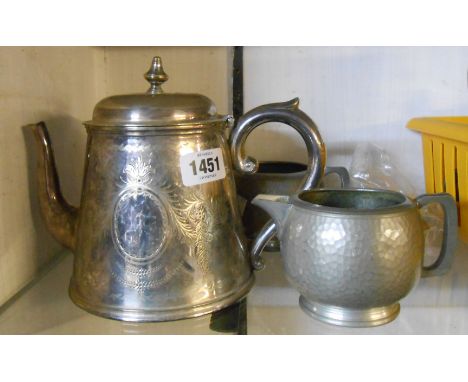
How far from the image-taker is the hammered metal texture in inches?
16.8

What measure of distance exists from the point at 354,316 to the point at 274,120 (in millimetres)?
235

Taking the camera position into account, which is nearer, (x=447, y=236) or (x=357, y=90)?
(x=447, y=236)

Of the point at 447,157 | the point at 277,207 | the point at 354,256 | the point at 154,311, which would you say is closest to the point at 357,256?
the point at 354,256

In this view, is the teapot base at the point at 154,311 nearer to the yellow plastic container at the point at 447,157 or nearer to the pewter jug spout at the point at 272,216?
the pewter jug spout at the point at 272,216

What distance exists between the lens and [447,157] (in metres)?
0.67

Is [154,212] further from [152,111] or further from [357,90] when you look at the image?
[357,90]

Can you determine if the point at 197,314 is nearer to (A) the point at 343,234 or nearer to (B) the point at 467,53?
(A) the point at 343,234

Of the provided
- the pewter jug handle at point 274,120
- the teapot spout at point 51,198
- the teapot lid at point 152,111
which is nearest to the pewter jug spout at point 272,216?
the pewter jug handle at point 274,120

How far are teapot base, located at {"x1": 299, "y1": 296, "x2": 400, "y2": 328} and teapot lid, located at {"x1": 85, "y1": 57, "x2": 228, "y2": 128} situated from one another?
23cm

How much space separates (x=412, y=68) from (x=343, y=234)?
0.46 m

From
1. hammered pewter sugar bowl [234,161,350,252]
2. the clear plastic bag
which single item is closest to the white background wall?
the clear plastic bag

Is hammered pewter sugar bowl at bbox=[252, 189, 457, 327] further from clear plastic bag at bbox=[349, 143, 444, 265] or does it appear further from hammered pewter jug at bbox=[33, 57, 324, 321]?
clear plastic bag at bbox=[349, 143, 444, 265]

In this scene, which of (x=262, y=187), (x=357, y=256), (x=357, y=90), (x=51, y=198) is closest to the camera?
(x=357, y=256)

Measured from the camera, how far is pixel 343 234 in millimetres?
430
